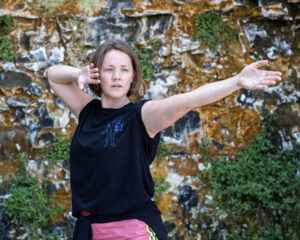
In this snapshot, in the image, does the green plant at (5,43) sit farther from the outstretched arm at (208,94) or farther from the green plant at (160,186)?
the outstretched arm at (208,94)

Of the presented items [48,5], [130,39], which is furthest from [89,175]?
[48,5]

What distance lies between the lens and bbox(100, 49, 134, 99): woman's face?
2191 millimetres


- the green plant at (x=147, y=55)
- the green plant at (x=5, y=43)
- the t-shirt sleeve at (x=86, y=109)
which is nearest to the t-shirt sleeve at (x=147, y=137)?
the t-shirt sleeve at (x=86, y=109)

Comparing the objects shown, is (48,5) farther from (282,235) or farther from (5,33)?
(282,235)

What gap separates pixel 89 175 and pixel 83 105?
595mm

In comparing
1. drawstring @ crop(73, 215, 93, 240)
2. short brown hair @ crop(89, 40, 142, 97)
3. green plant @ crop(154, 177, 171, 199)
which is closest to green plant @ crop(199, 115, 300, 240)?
green plant @ crop(154, 177, 171, 199)

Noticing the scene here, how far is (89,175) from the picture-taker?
2.08m

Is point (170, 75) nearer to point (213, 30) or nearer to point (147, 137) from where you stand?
point (213, 30)

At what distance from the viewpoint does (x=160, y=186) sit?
3.79 metres

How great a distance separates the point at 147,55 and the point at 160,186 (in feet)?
4.21

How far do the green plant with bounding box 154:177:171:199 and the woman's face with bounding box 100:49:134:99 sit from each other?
5.73ft

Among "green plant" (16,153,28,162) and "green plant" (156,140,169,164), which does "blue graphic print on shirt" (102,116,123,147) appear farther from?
"green plant" (16,153,28,162)

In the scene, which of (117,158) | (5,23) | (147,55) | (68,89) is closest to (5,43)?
(5,23)

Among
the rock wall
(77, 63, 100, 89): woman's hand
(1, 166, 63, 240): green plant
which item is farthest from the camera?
the rock wall
